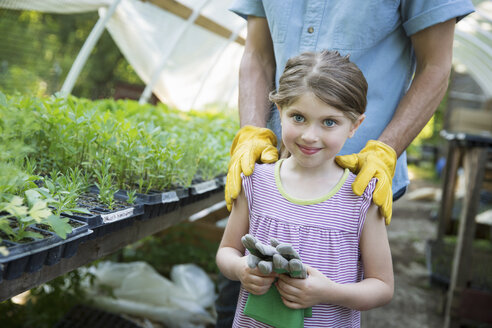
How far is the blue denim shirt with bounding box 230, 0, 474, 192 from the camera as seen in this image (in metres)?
1.49

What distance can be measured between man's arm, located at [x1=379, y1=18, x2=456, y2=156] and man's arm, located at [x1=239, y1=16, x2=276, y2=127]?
0.47 meters

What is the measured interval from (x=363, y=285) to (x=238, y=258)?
339 mm

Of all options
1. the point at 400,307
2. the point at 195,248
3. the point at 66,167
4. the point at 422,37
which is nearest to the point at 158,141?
the point at 66,167

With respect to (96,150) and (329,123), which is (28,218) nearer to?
(329,123)

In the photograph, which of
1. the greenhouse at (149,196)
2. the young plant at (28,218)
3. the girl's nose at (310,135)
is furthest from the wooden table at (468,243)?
the young plant at (28,218)

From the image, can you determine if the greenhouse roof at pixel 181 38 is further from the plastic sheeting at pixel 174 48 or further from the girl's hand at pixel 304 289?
the girl's hand at pixel 304 289

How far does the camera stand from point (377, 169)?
1268 mm

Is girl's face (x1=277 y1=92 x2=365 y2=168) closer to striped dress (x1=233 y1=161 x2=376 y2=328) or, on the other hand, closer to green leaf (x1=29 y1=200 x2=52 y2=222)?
striped dress (x1=233 y1=161 x2=376 y2=328)

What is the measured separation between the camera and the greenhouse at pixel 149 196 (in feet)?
3.90

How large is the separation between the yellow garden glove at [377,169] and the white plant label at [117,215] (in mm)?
686

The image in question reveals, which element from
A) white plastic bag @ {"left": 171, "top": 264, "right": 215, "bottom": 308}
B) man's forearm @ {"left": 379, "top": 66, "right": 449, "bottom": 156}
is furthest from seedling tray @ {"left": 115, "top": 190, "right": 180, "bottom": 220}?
white plastic bag @ {"left": 171, "top": 264, "right": 215, "bottom": 308}

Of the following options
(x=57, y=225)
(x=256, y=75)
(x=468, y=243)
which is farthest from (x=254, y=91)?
(x=468, y=243)

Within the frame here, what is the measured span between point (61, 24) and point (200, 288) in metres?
15.7

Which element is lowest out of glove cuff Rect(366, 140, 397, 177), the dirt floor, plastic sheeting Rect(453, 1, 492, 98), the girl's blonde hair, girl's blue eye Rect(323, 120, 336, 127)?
the dirt floor
